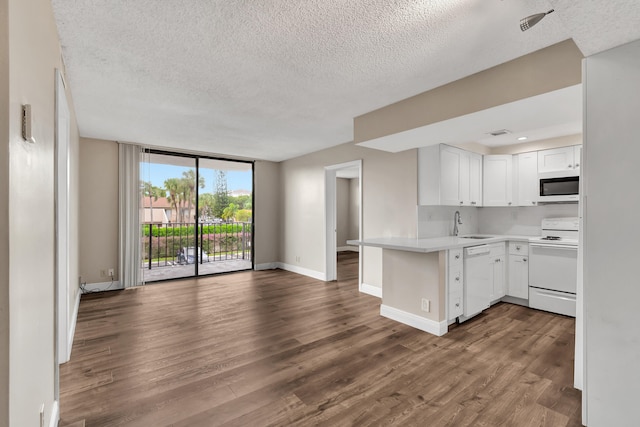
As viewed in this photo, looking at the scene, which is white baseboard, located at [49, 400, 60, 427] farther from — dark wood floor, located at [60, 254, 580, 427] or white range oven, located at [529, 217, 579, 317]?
white range oven, located at [529, 217, 579, 317]

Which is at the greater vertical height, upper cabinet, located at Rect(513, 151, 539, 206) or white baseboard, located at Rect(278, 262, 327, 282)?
upper cabinet, located at Rect(513, 151, 539, 206)

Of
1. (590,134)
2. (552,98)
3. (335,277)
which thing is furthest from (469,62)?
(335,277)

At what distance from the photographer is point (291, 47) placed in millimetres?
2191

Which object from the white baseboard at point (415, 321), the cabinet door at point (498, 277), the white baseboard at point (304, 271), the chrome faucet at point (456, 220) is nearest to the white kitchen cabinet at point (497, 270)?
the cabinet door at point (498, 277)

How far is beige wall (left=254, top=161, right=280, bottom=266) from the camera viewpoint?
6715mm

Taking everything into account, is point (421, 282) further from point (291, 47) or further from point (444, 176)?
point (291, 47)

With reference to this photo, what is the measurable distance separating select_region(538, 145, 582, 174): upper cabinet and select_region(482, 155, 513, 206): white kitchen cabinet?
42 centimetres

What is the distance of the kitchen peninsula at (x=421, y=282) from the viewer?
3.19m

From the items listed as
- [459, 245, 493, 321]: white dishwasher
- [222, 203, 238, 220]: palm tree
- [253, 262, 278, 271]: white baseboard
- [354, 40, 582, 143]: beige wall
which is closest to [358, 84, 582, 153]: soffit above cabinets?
[354, 40, 582, 143]: beige wall

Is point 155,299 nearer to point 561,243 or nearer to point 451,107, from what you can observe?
point 451,107

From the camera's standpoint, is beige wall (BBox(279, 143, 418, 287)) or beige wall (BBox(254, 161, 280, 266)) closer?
beige wall (BBox(279, 143, 418, 287))

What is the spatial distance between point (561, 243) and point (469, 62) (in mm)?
2814

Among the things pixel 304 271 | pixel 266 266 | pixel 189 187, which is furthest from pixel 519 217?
pixel 189 187

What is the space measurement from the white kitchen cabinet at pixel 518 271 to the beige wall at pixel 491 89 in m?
2.56
